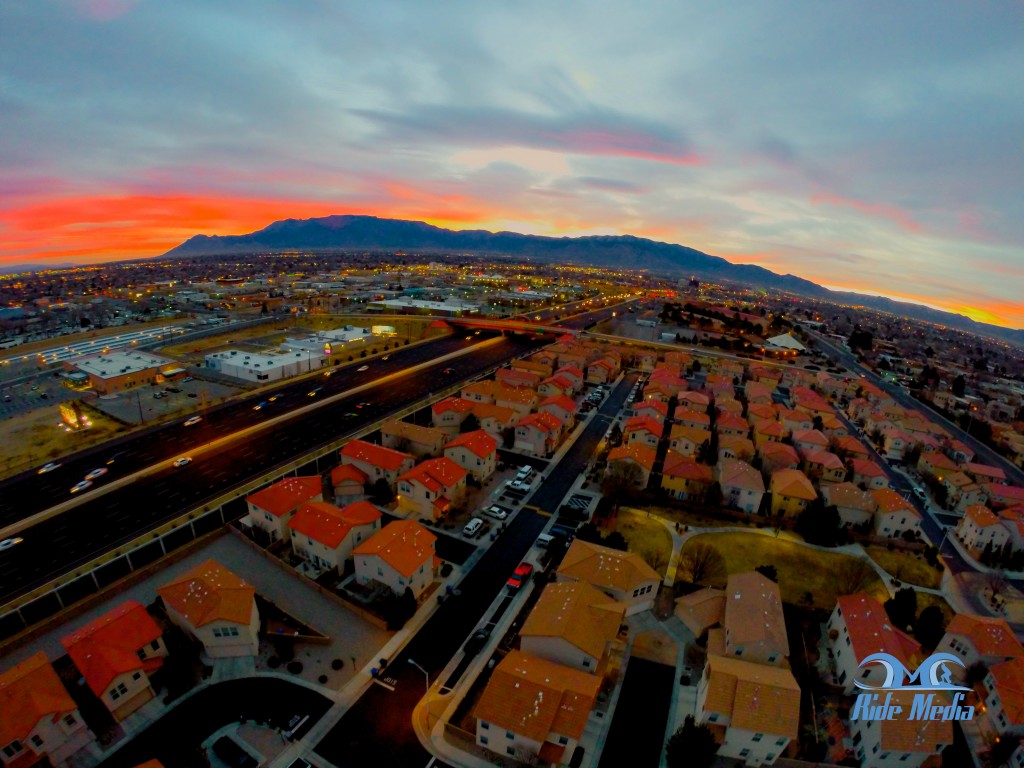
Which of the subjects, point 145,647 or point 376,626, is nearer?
point 145,647

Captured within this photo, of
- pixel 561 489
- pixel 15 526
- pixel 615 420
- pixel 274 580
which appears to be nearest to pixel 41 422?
pixel 15 526

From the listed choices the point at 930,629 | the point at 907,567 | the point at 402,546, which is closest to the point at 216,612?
the point at 402,546

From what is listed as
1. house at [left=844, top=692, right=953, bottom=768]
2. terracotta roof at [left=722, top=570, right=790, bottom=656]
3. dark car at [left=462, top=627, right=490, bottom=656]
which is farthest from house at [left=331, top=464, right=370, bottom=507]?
house at [left=844, top=692, right=953, bottom=768]

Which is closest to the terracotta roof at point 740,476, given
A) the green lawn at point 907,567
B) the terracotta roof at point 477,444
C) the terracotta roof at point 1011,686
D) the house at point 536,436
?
the green lawn at point 907,567

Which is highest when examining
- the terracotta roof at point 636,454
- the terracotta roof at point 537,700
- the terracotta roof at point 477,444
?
the terracotta roof at point 636,454

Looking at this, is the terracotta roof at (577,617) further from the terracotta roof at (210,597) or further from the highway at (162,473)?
the highway at (162,473)

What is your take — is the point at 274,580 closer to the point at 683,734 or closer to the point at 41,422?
the point at 683,734
